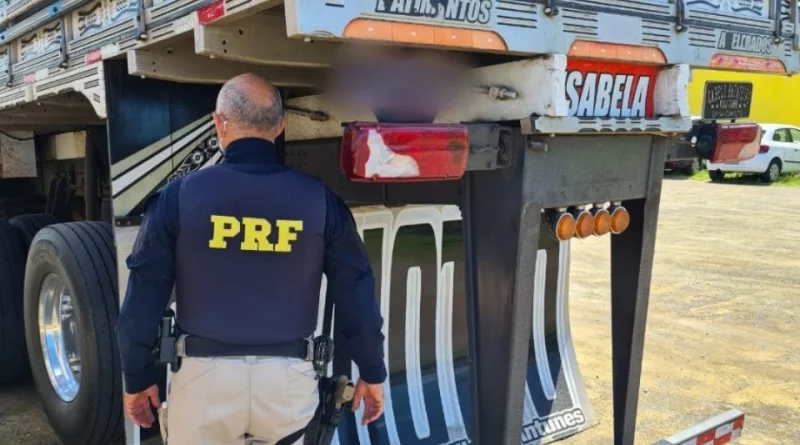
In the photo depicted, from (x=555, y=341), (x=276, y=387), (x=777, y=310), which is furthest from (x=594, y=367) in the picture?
(x=276, y=387)

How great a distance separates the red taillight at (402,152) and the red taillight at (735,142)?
1.53 m

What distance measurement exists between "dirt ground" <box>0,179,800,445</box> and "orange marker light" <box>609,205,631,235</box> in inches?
74.1

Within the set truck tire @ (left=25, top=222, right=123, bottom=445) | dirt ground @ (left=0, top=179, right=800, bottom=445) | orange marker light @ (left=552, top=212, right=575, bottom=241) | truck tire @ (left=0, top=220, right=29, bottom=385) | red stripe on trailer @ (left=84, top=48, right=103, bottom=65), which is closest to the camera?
orange marker light @ (left=552, top=212, right=575, bottom=241)

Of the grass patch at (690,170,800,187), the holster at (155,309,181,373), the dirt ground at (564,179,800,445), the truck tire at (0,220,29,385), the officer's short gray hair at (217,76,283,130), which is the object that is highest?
the officer's short gray hair at (217,76,283,130)

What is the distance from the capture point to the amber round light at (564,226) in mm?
2535

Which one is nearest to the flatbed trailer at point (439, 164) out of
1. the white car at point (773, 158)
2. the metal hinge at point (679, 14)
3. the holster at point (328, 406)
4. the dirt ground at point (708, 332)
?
the metal hinge at point (679, 14)

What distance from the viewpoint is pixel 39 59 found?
3.67 meters

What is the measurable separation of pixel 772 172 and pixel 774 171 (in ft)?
0.31

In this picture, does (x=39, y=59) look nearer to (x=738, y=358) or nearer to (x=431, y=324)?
(x=431, y=324)

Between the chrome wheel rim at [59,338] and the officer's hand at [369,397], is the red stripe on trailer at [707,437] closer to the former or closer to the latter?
the officer's hand at [369,397]

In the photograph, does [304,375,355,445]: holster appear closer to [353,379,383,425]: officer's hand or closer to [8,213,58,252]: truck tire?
[353,379,383,425]: officer's hand

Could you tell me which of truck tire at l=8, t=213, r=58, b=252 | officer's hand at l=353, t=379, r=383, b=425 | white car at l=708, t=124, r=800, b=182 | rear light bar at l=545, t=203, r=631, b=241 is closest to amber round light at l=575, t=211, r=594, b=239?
rear light bar at l=545, t=203, r=631, b=241

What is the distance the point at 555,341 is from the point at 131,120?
2.68 m

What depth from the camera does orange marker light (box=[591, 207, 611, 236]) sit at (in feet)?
8.71
